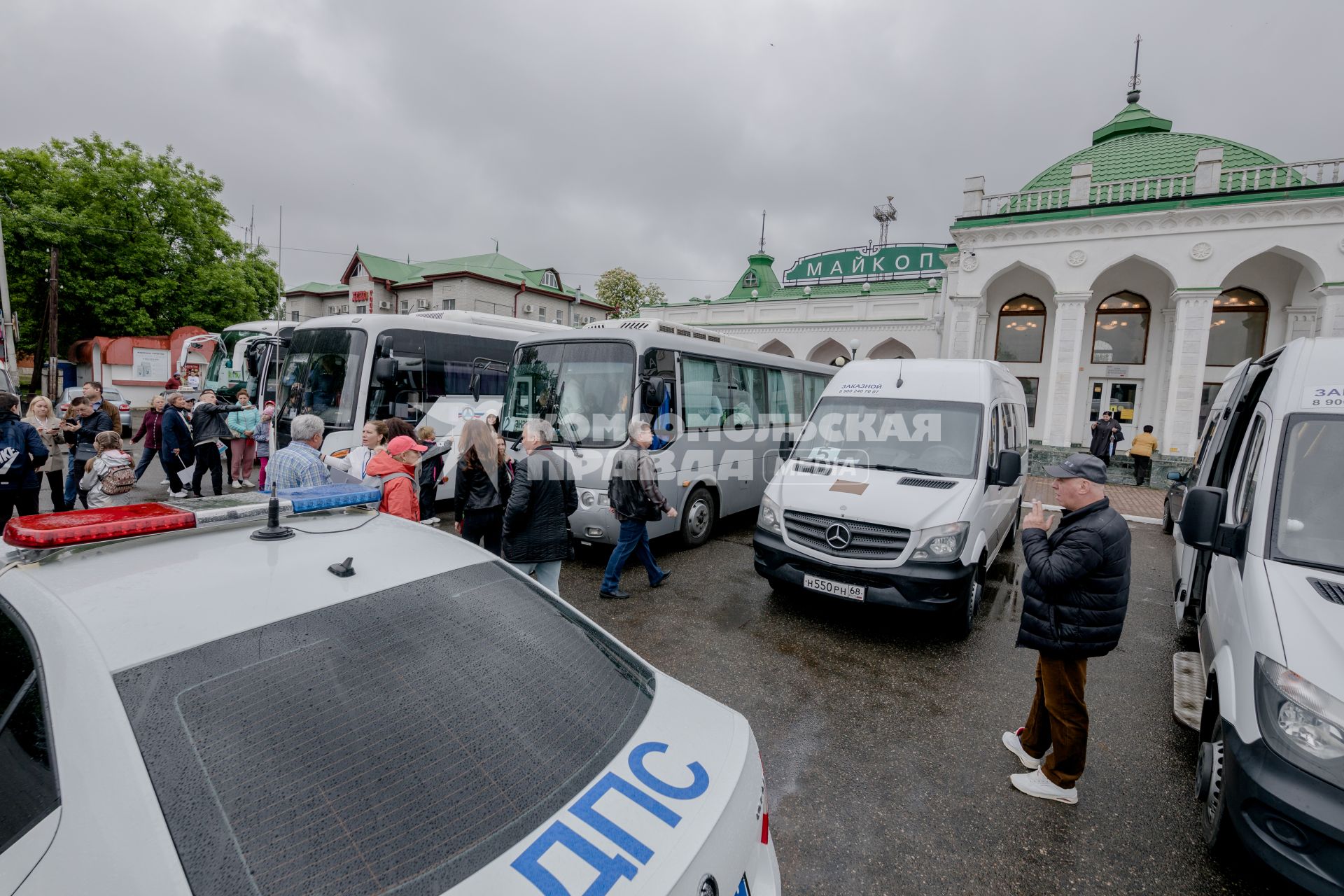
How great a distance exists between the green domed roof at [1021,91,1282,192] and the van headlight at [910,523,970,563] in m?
18.6

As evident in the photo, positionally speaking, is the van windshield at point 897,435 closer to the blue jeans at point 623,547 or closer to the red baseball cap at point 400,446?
the blue jeans at point 623,547

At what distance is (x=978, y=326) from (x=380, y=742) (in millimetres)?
22461

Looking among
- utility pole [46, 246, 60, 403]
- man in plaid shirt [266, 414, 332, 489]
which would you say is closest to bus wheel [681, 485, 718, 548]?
man in plaid shirt [266, 414, 332, 489]

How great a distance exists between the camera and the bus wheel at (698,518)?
795 cm

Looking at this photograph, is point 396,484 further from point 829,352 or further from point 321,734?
point 829,352

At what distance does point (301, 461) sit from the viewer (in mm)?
4855

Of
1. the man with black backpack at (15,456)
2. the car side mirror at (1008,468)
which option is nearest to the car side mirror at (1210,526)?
the car side mirror at (1008,468)

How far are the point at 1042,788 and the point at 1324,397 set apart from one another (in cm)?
260

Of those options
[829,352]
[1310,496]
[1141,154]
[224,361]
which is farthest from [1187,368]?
[224,361]

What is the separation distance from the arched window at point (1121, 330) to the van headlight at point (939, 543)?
20496mm

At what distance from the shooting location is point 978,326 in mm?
20328

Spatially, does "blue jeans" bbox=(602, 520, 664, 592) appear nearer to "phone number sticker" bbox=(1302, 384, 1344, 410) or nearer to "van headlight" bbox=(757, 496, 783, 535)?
"van headlight" bbox=(757, 496, 783, 535)

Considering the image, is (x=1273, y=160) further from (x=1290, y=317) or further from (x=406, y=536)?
(x=406, y=536)

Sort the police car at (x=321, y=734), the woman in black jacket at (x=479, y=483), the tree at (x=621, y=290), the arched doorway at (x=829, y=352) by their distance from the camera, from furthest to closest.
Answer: the tree at (x=621, y=290), the arched doorway at (x=829, y=352), the woman in black jacket at (x=479, y=483), the police car at (x=321, y=734)
